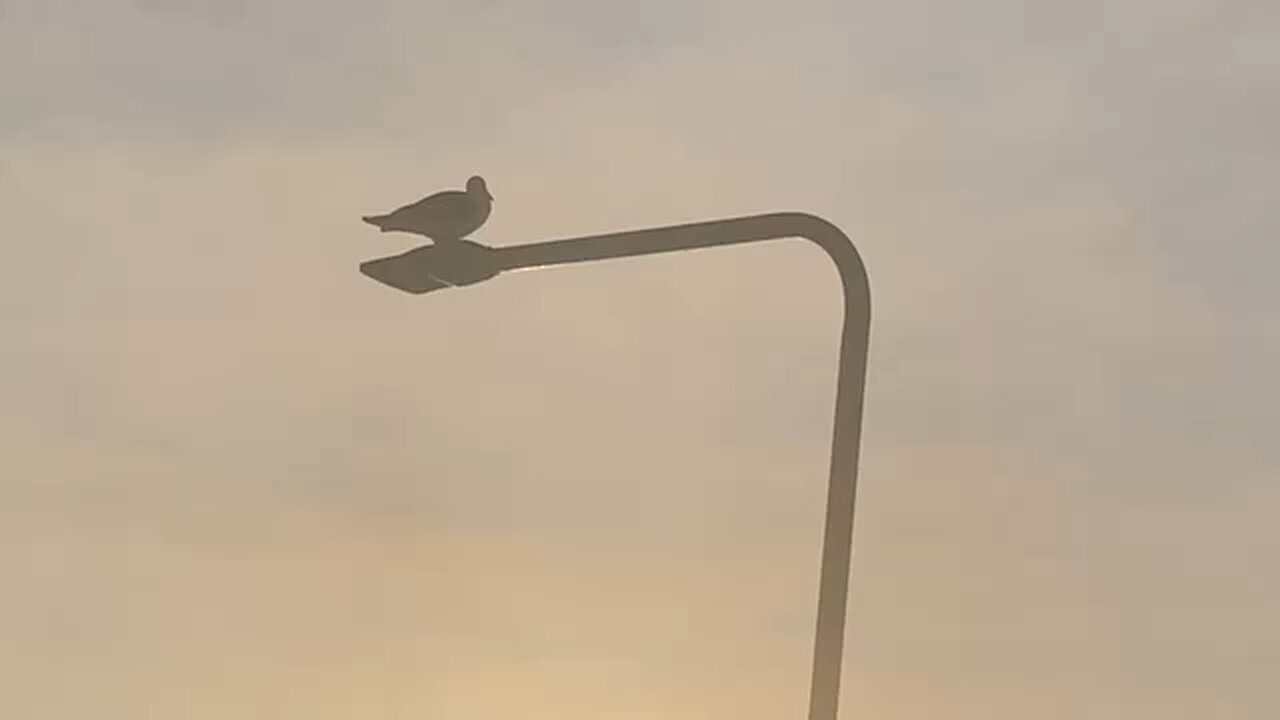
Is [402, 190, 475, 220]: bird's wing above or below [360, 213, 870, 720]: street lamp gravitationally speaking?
above

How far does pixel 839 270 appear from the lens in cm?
119

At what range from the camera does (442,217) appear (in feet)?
4.00

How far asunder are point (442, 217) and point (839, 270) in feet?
0.94

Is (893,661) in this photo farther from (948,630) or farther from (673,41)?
(673,41)

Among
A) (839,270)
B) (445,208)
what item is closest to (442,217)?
(445,208)

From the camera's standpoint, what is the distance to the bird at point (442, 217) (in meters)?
1.21

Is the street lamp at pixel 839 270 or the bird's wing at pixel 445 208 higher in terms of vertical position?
the bird's wing at pixel 445 208

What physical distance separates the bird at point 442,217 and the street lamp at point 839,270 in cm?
2

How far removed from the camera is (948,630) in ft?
4.31

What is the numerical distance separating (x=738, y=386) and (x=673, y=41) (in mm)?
308

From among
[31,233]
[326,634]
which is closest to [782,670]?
[326,634]

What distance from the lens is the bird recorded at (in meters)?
1.21

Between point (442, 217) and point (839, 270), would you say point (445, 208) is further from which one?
point (839, 270)

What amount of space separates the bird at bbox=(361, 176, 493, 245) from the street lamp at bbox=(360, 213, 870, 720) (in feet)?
0.05
